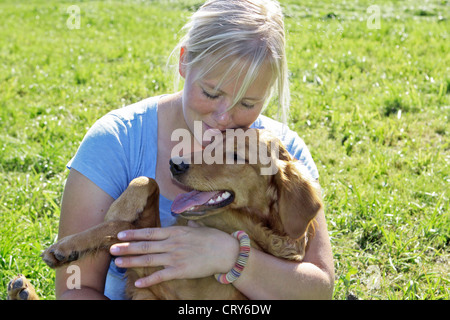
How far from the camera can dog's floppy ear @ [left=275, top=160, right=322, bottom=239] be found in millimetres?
2746

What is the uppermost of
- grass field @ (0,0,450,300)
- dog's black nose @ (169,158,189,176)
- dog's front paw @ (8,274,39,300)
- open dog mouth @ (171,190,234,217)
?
dog's black nose @ (169,158,189,176)

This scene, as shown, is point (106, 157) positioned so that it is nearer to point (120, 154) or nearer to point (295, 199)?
point (120, 154)

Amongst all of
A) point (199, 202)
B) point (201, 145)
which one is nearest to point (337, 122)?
point (201, 145)

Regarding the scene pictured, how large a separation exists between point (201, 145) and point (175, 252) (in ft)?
2.68

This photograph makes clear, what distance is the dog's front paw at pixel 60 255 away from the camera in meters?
2.45

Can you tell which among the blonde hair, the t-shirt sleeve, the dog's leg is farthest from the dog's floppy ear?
the t-shirt sleeve

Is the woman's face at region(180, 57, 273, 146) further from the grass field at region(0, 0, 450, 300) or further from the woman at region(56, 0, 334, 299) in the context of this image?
the grass field at region(0, 0, 450, 300)

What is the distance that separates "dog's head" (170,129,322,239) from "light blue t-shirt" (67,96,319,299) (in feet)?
0.82

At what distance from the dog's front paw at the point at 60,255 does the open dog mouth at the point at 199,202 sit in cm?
56

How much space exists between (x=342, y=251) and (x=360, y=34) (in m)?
5.37

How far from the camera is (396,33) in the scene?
820cm

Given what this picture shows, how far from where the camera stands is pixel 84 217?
267 centimetres

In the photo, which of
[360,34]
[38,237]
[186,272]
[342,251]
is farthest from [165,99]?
[360,34]

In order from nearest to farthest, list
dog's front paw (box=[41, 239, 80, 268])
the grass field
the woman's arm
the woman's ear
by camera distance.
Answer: dog's front paw (box=[41, 239, 80, 268])
the woman's arm
the woman's ear
the grass field
